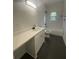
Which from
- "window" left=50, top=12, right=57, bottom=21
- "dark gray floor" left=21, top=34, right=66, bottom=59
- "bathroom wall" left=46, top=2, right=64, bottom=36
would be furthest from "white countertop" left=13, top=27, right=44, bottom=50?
"window" left=50, top=12, right=57, bottom=21

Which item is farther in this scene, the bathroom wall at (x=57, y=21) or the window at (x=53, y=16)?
the window at (x=53, y=16)

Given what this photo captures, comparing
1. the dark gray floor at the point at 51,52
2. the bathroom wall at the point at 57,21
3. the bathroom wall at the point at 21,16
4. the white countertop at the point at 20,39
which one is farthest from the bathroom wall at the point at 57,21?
the white countertop at the point at 20,39

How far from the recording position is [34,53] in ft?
10.6

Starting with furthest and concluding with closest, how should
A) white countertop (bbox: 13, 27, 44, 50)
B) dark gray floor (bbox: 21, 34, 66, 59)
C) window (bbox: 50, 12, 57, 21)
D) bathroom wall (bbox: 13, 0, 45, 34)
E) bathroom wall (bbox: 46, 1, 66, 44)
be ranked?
window (bbox: 50, 12, 57, 21)
bathroom wall (bbox: 46, 1, 66, 44)
dark gray floor (bbox: 21, 34, 66, 59)
bathroom wall (bbox: 13, 0, 45, 34)
white countertop (bbox: 13, 27, 44, 50)

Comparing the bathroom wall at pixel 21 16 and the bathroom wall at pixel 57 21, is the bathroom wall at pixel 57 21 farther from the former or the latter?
the bathroom wall at pixel 21 16

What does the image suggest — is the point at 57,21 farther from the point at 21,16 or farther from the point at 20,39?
the point at 20,39

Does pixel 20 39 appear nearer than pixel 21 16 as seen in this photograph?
Yes

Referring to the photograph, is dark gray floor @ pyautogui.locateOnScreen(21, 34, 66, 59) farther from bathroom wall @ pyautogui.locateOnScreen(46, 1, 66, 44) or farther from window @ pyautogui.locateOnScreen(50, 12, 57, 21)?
window @ pyautogui.locateOnScreen(50, 12, 57, 21)

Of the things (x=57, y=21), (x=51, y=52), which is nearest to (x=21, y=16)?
→ (x=51, y=52)

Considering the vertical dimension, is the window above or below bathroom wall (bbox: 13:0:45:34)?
above
